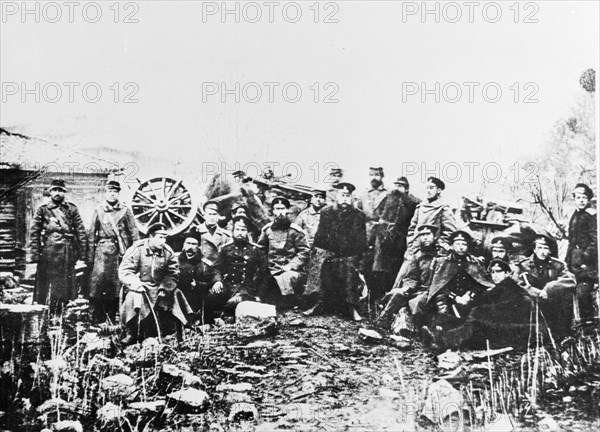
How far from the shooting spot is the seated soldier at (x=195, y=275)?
218 inches

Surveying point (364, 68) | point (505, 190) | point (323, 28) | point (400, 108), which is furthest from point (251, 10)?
point (505, 190)

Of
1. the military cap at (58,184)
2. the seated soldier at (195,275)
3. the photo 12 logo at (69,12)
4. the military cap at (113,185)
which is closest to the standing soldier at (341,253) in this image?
the seated soldier at (195,275)

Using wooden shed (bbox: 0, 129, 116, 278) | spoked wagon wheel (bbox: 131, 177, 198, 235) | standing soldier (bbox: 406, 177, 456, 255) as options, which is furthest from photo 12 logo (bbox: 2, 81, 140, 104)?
standing soldier (bbox: 406, 177, 456, 255)

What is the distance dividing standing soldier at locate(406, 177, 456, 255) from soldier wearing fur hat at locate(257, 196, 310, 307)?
3.15 ft

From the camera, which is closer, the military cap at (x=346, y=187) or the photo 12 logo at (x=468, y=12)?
the military cap at (x=346, y=187)

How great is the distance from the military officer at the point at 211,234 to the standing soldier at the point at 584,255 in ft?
10.3

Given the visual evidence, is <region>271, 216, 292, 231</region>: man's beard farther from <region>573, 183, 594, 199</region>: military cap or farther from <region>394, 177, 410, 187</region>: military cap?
<region>573, 183, 594, 199</region>: military cap

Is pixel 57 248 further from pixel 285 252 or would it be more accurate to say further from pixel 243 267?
pixel 285 252

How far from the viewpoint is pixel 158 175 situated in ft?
18.5

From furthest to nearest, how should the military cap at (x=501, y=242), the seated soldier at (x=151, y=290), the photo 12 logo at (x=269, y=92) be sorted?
→ the photo 12 logo at (x=269, y=92) < the military cap at (x=501, y=242) < the seated soldier at (x=151, y=290)

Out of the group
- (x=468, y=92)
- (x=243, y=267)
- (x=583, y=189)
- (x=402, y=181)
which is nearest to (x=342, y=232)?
(x=402, y=181)

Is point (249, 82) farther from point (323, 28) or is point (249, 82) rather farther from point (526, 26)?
point (526, 26)

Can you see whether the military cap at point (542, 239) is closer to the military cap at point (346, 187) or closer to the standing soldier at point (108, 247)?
the military cap at point (346, 187)

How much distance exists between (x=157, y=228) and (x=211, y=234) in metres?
0.50
